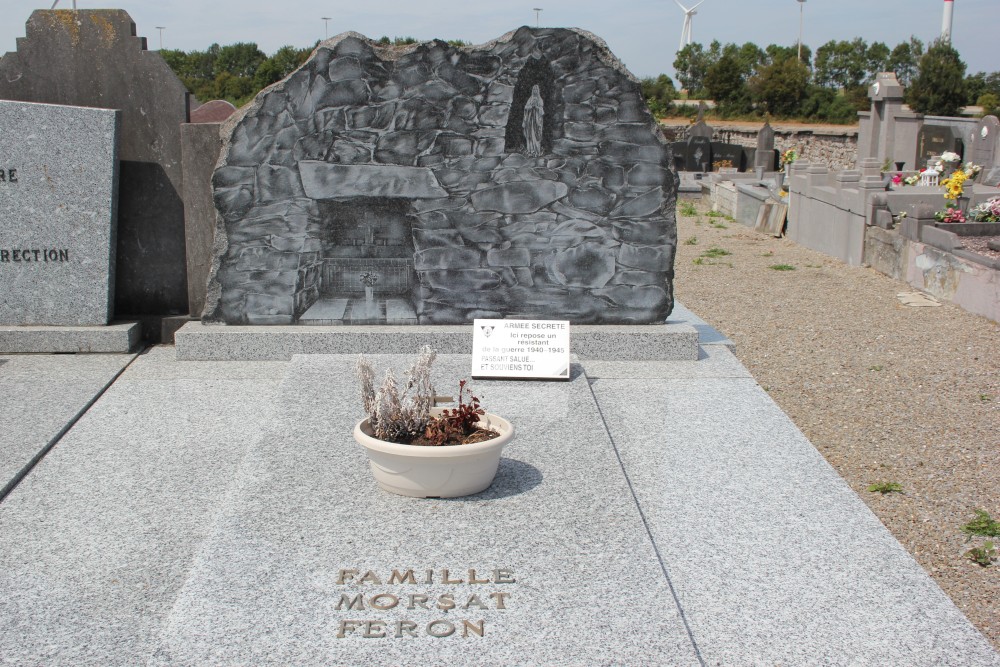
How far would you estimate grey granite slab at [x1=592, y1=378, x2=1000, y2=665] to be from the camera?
290 cm

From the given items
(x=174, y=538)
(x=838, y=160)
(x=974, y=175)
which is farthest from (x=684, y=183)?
(x=174, y=538)

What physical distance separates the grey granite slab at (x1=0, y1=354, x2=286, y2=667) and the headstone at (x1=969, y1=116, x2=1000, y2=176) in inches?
562

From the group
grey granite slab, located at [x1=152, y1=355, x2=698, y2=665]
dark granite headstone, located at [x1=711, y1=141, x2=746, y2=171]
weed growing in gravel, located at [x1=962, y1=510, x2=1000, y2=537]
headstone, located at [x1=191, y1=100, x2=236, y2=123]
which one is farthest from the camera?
dark granite headstone, located at [x1=711, y1=141, x2=746, y2=171]

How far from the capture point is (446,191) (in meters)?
5.69

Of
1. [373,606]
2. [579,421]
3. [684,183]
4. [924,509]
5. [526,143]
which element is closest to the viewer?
[373,606]

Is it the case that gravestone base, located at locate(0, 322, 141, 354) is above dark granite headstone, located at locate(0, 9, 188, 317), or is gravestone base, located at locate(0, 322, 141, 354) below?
below

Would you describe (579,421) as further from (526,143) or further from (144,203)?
(144,203)

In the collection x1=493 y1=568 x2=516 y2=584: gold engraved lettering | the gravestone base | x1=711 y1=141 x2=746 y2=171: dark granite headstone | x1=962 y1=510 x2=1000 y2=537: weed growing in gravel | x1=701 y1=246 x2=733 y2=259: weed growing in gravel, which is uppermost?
x1=711 y1=141 x2=746 y2=171: dark granite headstone

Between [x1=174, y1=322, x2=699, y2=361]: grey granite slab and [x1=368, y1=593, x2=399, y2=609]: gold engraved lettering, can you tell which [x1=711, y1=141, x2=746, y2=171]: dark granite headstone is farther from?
[x1=368, y1=593, x2=399, y2=609]: gold engraved lettering

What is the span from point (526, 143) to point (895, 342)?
4160 mm

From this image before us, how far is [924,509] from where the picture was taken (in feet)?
15.8

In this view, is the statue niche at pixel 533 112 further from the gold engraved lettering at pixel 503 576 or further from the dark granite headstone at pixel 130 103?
the gold engraved lettering at pixel 503 576

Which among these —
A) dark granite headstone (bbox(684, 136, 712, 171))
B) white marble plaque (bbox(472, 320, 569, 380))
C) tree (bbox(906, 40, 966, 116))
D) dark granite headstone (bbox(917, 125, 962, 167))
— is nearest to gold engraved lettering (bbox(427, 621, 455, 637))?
white marble plaque (bbox(472, 320, 569, 380))

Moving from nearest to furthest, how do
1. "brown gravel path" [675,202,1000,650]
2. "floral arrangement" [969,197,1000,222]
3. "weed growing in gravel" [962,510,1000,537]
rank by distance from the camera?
1. "weed growing in gravel" [962,510,1000,537]
2. "brown gravel path" [675,202,1000,650]
3. "floral arrangement" [969,197,1000,222]
